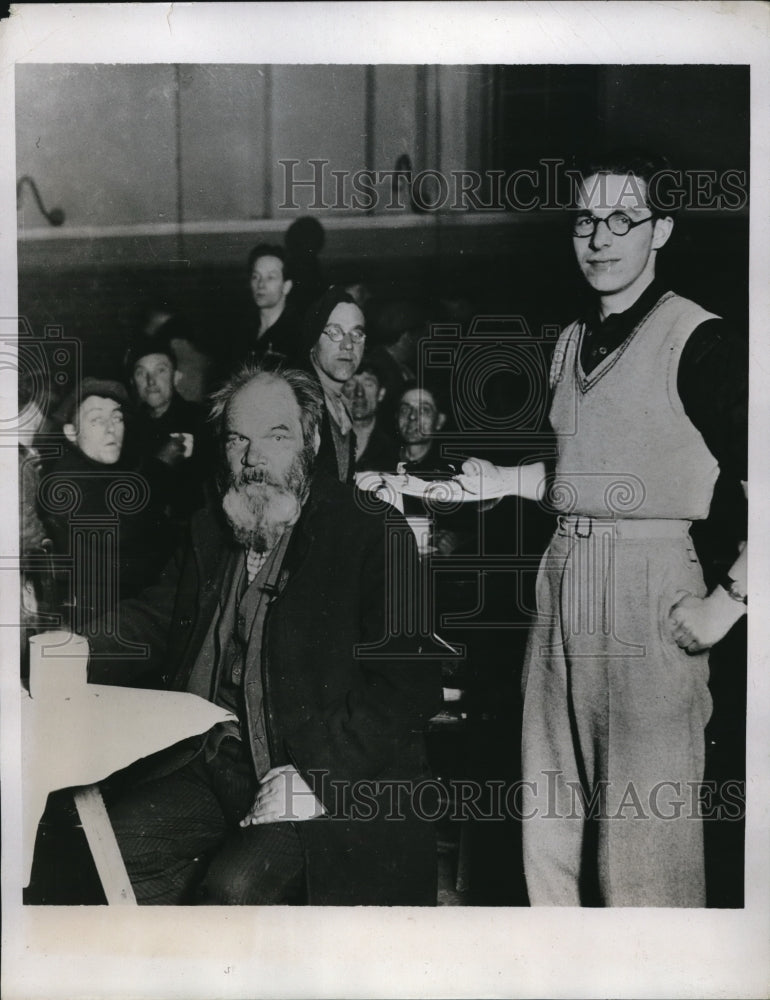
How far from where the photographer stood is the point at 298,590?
2.88 m

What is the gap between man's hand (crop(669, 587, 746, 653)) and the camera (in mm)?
2861

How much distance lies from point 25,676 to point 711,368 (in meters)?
2.15

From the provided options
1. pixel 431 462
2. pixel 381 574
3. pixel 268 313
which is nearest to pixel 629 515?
pixel 431 462

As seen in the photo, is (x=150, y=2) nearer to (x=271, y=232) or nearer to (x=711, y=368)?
(x=271, y=232)

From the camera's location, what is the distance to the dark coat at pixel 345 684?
9.43ft

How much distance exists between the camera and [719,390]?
2867 mm

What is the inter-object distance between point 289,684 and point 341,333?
1004mm

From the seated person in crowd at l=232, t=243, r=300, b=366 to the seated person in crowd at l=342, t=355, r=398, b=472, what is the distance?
0.66 ft

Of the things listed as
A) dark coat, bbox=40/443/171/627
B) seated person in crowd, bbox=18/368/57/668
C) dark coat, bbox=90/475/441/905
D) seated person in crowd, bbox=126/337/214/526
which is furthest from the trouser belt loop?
seated person in crowd, bbox=18/368/57/668

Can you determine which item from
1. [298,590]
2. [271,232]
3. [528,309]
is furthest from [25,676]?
[528,309]

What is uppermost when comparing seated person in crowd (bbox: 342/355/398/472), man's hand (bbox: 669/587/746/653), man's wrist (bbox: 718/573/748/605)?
seated person in crowd (bbox: 342/355/398/472)

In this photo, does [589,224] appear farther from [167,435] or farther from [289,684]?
[289,684]

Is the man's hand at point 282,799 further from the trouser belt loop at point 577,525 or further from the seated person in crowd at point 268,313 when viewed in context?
the seated person in crowd at point 268,313

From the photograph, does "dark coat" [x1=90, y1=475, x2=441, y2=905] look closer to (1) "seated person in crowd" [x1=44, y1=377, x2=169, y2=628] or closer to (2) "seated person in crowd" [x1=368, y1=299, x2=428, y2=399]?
(1) "seated person in crowd" [x1=44, y1=377, x2=169, y2=628]
